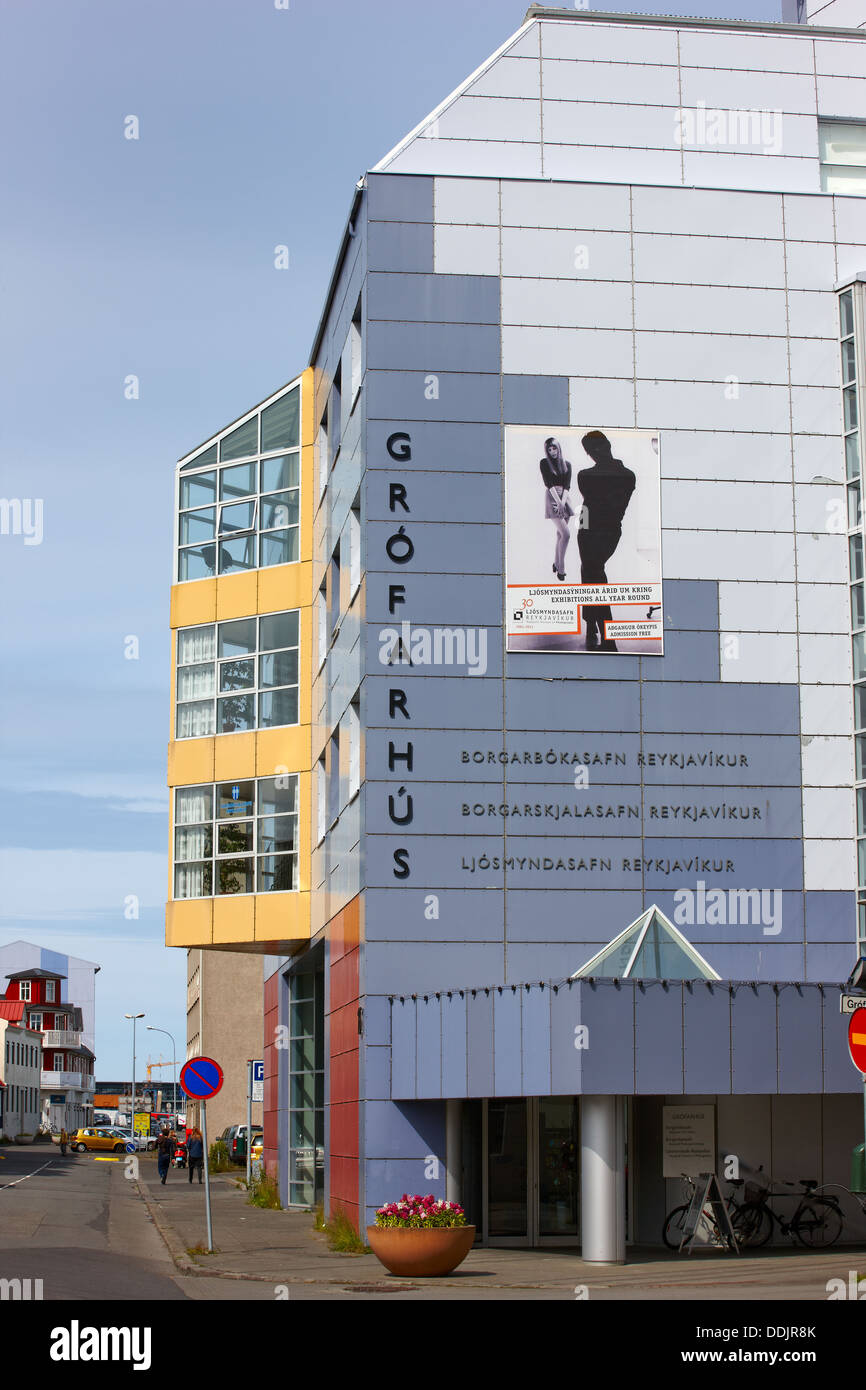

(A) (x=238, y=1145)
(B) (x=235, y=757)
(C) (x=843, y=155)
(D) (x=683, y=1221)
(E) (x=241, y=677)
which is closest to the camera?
(D) (x=683, y=1221)

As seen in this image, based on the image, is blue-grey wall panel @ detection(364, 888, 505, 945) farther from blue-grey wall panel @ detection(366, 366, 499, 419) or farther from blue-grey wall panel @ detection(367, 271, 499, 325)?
blue-grey wall panel @ detection(367, 271, 499, 325)

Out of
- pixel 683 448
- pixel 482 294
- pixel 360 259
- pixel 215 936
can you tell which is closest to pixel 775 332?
pixel 683 448

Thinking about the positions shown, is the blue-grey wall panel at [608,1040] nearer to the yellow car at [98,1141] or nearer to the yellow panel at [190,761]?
the yellow panel at [190,761]

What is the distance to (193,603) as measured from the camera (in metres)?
36.3

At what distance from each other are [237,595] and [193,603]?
1.12 metres

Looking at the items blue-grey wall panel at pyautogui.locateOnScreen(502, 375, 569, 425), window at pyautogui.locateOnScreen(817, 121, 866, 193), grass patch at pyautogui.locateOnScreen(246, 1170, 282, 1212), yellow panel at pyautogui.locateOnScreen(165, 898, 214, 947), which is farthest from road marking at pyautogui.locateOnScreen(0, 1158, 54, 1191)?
window at pyautogui.locateOnScreen(817, 121, 866, 193)

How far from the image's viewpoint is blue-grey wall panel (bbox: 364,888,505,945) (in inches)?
1041

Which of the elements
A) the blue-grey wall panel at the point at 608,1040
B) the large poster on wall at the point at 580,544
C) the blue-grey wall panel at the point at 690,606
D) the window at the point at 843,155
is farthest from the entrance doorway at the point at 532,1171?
the window at the point at 843,155

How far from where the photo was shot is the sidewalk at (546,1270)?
1908cm

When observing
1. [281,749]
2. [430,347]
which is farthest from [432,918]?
[430,347]

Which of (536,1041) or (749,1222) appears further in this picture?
(749,1222)

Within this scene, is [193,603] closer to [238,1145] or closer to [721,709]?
[721,709]

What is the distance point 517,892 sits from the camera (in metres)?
26.7

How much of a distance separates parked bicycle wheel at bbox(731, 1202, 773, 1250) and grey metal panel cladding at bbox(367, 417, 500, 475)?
12071 mm
